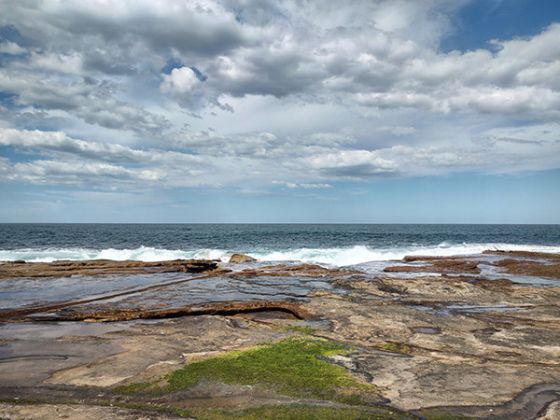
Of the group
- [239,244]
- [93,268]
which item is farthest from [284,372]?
[239,244]

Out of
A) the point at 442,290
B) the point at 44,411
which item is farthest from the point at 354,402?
the point at 442,290

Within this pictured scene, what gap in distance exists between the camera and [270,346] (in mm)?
8484

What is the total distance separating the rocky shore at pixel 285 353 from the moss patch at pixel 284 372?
33 millimetres

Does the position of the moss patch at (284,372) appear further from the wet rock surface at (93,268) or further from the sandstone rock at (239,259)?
the sandstone rock at (239,259)

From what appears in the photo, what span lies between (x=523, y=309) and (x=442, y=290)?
3.88 m

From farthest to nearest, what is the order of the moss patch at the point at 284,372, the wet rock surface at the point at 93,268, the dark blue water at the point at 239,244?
the dark blue water at the point at 239,244 < the wet rock surface at the point at 93,268 < the moss patch at the point at 284,372

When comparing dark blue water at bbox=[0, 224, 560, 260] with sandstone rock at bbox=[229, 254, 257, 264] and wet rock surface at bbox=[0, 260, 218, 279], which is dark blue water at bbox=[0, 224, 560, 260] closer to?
sandstone rock at bbox=[229, 254, 257, 264]

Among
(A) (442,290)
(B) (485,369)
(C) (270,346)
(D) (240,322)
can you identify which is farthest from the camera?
(A) (442,290)

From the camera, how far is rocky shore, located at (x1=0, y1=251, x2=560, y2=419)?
5594 mm

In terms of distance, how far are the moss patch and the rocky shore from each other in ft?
0.11

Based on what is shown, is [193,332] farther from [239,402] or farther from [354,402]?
[354,402]

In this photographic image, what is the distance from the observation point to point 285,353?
795cm

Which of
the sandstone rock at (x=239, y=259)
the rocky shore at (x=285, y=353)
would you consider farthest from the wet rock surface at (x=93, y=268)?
the rocky shore at (x=285, y=353)

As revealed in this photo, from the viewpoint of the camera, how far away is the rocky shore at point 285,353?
18.4 feet
